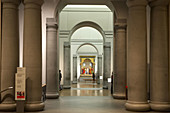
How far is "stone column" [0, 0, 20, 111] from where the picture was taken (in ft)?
38.5

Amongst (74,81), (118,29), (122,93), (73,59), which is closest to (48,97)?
(122,93)

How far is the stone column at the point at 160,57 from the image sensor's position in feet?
Result: 39.8

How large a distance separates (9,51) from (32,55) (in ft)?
3.33

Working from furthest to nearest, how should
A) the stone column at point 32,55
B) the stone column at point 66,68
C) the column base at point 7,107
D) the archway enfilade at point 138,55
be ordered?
the stone column at point 66,68
the archway enfilade at point 138,55
the stone column at point 32,55
the column base at point 7,107

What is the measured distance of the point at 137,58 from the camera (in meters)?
12.1

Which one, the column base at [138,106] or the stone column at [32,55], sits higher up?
the stone column at [32,55]

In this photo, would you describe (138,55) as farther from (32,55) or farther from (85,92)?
(85,92)

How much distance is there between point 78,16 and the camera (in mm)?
29375

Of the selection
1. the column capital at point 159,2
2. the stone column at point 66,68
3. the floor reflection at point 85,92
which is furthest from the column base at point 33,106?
the stone column at point 66,68

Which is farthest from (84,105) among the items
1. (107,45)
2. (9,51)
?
(107,45)

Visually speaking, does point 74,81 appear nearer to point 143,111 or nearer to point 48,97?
point 48,97

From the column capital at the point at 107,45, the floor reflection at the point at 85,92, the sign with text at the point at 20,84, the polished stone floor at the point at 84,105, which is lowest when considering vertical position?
the floor reflection at the point at 85,92

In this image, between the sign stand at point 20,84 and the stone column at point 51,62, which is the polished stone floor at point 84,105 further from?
the sign stand at point 20,84

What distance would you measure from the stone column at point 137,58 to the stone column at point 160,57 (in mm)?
485
